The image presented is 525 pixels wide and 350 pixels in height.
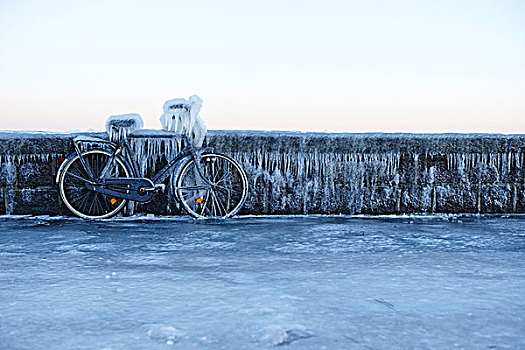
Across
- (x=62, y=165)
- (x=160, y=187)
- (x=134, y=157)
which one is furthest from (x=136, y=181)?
(x=62, y=165)

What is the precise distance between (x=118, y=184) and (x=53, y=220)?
0.87 metres

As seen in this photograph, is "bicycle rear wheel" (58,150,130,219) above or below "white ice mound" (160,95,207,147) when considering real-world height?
below

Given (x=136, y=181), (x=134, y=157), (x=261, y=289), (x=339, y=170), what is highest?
(x=134, y=157)

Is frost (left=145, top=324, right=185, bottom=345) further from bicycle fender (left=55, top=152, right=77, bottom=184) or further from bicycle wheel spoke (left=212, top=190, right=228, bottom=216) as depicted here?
bicycle fender (left=55, top=152, right=77, bottom=184)

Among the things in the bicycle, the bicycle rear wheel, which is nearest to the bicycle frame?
the bicycle

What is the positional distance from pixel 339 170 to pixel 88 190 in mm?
3074

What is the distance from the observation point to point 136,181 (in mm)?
6117

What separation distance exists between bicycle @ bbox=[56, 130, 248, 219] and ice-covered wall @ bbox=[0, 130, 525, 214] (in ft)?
0.65

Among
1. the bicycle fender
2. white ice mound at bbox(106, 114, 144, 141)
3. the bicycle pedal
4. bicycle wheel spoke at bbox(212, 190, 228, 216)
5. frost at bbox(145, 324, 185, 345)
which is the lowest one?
frost at bbox(145, 324, 185, 345)

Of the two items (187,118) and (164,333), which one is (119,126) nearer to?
(187,118)

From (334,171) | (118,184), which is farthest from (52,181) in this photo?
(334,171)

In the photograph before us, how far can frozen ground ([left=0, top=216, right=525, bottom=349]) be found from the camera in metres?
2.29

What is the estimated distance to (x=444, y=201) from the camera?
692 cm

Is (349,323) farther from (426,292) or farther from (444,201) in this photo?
(444,201)
